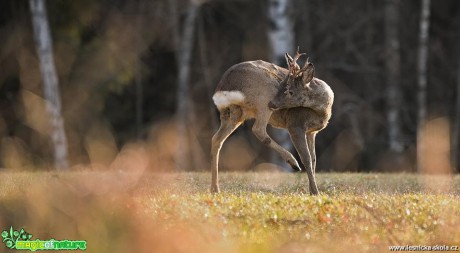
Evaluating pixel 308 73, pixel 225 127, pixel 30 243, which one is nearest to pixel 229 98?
pixel 225 127

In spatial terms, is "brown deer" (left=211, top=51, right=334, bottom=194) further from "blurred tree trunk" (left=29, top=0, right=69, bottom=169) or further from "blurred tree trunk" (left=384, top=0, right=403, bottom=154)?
"blurred tree trunk" (left=384, top=0, right=403, bottom=154)

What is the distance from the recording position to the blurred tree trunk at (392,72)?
2547cm

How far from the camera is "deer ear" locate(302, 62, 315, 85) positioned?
11.2 m

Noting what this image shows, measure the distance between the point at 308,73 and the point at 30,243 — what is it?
14.6ft

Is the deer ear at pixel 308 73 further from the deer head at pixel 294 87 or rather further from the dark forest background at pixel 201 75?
the dark forest background at pixel 201 75

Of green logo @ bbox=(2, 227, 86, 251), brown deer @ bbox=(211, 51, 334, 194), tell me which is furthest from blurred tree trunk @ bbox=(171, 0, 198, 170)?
green logo @ bbox=(2, 227, 86, 251)

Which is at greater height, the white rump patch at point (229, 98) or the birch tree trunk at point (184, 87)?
the birch tree trunk at point (184, 87)

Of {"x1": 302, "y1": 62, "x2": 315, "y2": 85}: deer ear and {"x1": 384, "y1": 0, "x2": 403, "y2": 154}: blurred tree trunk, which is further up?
{"x1": 384, "y1": 0, "x2": 403, "y2": 154}: blurred tree trunk

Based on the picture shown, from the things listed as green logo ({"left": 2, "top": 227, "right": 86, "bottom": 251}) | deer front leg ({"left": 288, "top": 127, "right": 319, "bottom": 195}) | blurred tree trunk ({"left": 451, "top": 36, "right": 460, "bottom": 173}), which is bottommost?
green logo ({"left": 2, "top": 227, "right": 86, "bottom": 251})

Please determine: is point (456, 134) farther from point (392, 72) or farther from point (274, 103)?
point (274, 103)

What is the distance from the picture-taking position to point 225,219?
8.89 metres

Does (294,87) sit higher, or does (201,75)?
(201,75)

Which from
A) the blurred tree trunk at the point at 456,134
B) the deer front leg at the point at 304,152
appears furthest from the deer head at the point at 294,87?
the blurred tree trunk at the point at 456,134

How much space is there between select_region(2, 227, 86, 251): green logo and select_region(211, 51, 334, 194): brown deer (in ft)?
11.0
